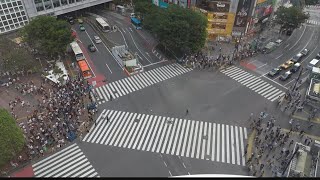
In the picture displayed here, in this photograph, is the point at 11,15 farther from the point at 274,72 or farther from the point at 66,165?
the point at 274,72

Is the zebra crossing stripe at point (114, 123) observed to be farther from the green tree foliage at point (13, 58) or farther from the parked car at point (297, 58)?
the parked car at point (297, 58)

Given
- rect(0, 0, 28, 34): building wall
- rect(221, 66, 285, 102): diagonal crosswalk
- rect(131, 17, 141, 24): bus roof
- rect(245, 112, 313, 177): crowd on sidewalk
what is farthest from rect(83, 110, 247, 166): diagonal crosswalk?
rect(0, 0, 28, 34): building wall

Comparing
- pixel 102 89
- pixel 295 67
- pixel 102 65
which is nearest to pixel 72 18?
pixel 102 65

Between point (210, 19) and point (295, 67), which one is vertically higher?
point (210, 19)

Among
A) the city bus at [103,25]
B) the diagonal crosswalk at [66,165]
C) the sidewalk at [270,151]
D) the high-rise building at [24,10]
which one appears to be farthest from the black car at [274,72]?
the high-rise building at [24,10]

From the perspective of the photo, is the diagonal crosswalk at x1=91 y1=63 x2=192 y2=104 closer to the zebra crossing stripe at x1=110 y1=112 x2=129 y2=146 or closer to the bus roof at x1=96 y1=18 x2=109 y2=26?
the zebra crossing stripe at x1=110 y1=112 x2=129 y2=146

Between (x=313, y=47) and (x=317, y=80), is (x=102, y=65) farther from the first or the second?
(x=313, y=47)
